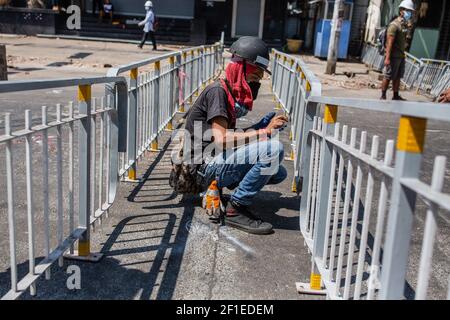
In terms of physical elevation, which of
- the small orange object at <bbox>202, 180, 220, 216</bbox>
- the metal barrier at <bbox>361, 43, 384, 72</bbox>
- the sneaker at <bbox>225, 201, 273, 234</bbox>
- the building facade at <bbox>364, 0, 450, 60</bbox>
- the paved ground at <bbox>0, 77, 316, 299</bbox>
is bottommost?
the paved ground at <bbox>0, 77, 316, 299</bbox>

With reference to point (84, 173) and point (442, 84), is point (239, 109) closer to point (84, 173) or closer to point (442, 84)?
point (84, 173)

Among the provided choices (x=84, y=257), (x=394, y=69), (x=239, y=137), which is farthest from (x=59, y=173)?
(x=394, y=69)

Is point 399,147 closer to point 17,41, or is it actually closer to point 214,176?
point 214,176

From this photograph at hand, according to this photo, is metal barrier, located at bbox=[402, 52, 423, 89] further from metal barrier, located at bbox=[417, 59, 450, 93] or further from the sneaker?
the sneaker

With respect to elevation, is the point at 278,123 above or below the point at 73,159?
above

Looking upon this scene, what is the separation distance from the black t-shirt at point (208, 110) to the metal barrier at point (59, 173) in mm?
570

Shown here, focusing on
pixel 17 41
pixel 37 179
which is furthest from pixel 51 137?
pixel 17 41

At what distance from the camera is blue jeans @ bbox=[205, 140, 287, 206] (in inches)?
144

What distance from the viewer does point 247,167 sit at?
3.74 metres

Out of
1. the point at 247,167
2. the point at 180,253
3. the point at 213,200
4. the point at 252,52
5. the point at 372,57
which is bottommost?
the point at 180,253

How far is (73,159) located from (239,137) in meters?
1.29

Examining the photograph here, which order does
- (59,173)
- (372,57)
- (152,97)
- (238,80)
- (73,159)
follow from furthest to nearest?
1. (372,57)
2. (152,97)
3. (238,80)
4. (73,159)
5. (59,173)

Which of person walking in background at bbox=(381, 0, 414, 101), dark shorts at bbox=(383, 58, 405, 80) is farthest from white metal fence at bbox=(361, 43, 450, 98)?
person walking in background at bbox=(381, 0, 414, 101)
